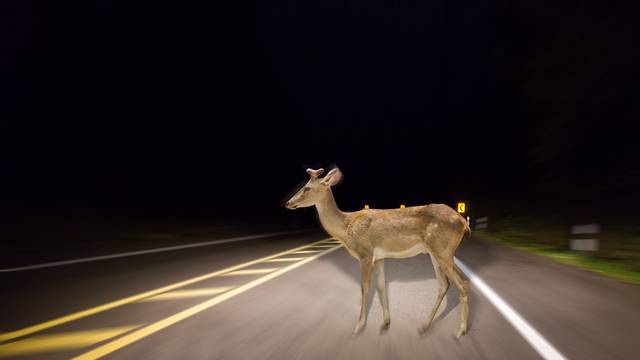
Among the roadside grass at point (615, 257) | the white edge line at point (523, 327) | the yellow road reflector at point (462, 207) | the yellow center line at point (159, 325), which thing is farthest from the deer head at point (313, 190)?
the yellow road reflector at point (462, 207)

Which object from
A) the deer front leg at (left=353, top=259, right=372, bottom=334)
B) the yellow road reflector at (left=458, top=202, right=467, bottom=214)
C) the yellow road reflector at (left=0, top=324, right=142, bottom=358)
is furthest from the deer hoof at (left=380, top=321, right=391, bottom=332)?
the yellow road reflector at (left=458, top=202, right=467, bottom=214)

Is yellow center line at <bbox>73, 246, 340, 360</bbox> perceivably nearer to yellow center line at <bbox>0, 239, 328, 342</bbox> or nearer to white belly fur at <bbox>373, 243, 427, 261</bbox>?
yellow center line at <bbox>0, 239, 328, 342</bbox>

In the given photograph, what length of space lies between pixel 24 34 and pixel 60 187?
382 inches

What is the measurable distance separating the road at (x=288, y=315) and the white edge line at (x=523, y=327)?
0.07m

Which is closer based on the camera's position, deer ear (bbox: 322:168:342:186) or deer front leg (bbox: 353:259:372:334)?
deer front leg (bbox: 353:259:372:334)

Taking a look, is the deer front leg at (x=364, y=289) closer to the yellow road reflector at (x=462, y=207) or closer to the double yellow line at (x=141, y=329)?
the double yellow line at (x=141, y=329)

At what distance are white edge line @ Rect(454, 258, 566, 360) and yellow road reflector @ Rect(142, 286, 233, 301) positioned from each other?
4.38m

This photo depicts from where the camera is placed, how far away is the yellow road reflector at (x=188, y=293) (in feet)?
24.2

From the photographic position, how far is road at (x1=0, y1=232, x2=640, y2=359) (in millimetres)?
4594

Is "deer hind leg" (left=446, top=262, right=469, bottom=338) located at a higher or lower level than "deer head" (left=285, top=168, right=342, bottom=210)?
lower

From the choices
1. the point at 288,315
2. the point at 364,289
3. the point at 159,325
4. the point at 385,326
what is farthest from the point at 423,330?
the point at 159,325

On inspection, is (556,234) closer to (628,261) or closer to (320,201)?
(628,261)

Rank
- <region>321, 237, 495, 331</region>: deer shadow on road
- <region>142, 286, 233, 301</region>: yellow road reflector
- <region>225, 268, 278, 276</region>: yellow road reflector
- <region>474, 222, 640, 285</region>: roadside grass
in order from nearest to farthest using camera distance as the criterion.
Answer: <region>321, 237, 495, 331</region>: deer shadow on road < <region>142, 286, 233, 301</region>: yellow road reflector < <region>225, 268, 278, 276</region>: yellow road reflector < <region>474, 222, 640, 285</region>: roadside grass

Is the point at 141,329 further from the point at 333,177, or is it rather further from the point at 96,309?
the point at 333,177
